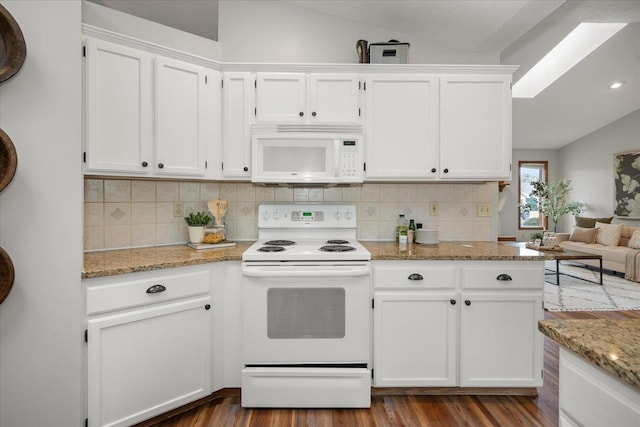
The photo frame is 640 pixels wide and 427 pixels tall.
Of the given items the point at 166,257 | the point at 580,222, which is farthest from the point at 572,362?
the point at 580,222

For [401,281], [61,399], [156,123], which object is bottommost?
[61,399]

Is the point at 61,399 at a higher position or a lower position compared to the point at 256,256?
lower

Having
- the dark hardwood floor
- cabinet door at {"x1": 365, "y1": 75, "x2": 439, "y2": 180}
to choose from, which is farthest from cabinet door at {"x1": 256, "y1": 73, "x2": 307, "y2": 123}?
the dark hardwood floor

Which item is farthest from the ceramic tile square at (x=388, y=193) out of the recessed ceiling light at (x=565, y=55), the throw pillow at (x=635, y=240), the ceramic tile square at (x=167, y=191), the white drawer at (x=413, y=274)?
the throw pillow at (x=635, y=240)

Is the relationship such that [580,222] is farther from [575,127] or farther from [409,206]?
[409,206]

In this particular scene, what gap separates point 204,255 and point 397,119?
1.62 meters

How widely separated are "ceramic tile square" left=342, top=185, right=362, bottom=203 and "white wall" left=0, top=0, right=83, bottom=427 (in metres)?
1.77

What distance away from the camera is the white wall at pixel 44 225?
4.82ft

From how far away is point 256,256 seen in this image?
2051 millimetres

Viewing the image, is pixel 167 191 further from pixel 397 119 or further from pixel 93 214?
pixel 397 119

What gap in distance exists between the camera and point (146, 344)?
1803 mm

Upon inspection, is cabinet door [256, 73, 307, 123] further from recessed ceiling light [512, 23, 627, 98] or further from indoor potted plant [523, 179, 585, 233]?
indoor potted plant [523, 179, 585, 233]

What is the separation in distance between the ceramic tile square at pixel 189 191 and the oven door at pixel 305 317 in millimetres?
897

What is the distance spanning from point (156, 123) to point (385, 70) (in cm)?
159
